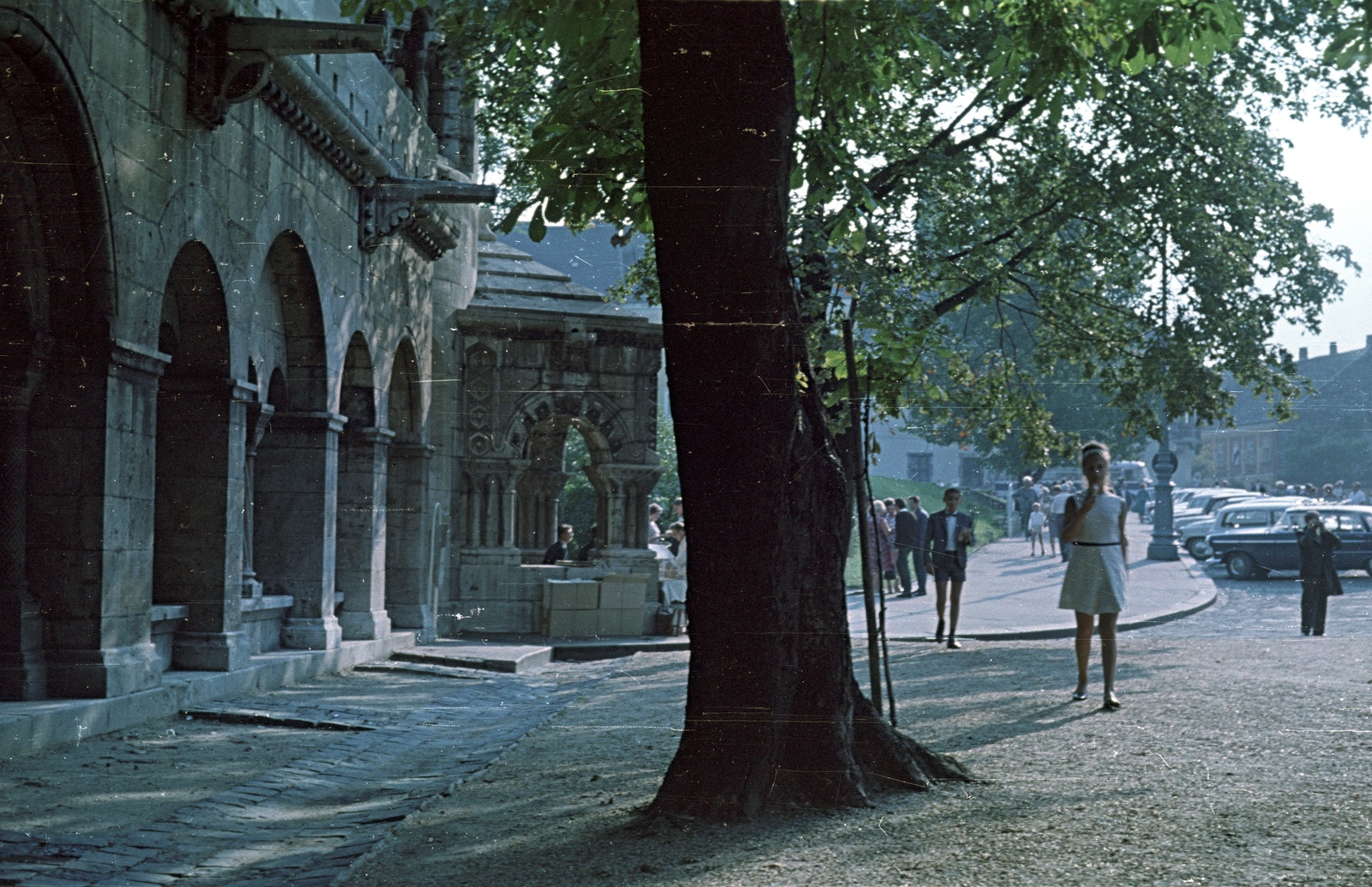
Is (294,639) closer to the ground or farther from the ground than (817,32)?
closer to the ground

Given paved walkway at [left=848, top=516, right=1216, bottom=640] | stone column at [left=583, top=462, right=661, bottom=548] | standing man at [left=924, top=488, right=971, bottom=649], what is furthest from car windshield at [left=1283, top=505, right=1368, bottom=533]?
standing man at [left=924, top=488, right=971, bottom=649]

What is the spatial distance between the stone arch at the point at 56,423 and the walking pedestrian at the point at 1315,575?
45.2 feet

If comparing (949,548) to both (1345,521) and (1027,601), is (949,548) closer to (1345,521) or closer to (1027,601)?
(1027,601)

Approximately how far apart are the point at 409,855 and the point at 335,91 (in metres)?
9.43

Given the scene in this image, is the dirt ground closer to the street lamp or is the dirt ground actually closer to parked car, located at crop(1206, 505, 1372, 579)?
parked car, located at crop(1206, 505, 1372, 579)

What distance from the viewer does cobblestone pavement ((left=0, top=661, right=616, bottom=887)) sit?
5875mm

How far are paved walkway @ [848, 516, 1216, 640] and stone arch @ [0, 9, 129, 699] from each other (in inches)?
400

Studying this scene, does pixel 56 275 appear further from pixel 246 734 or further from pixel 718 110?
pixel 718 110

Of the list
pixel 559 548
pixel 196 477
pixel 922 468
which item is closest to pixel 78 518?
pixel 196 477

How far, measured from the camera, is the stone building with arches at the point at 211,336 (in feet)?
30.1

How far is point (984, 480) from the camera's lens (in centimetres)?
7606

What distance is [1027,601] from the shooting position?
80.6 feet

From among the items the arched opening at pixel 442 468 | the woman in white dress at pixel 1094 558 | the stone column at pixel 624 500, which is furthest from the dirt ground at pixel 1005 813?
the stone column at pixel 624 500

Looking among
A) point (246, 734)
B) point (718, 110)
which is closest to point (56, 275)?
point (246, 734)
